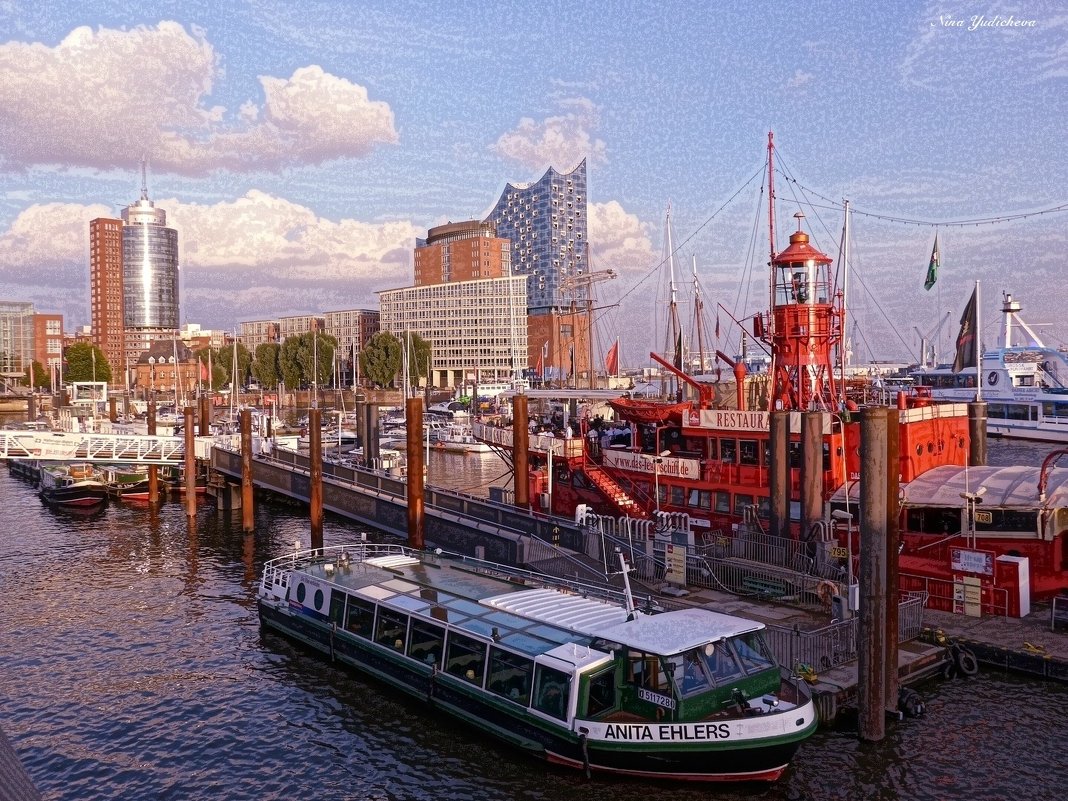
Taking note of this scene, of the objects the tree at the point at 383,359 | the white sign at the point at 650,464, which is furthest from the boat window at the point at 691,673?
the tree at the point at 383,359

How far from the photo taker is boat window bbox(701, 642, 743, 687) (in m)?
17.8

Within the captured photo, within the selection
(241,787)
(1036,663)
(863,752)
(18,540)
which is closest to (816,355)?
(1036,663)

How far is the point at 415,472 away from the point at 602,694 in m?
17.2

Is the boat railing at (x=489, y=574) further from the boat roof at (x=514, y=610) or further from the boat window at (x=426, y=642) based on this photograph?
the boat window at (x=426, y=642)

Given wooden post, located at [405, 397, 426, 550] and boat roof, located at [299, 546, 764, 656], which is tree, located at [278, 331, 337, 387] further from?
boat roof, located at [299, 546, 764, 656]

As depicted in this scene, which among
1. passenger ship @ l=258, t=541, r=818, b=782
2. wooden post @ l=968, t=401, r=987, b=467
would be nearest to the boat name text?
passenger ship @ l=258, t=541, r=818, b=782

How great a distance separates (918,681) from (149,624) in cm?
2642

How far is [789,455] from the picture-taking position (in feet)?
97.9

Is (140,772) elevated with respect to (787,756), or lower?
lower

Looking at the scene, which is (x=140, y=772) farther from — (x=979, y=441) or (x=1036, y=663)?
(x=979, y=441)

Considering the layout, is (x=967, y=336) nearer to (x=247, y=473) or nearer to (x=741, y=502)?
(x=741, y=502)

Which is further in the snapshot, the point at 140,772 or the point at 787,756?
the point at 140,772

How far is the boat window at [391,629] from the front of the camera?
2356cm

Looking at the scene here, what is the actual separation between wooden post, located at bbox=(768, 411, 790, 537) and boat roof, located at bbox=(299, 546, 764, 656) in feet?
30.7
